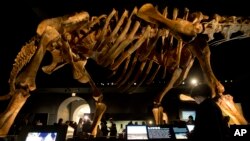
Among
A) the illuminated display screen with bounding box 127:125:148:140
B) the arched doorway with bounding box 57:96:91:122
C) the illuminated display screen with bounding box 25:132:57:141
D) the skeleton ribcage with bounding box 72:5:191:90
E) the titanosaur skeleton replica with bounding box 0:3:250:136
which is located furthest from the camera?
the arched doorway with bounding box 57:96:91:122

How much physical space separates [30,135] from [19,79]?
1.03 metres

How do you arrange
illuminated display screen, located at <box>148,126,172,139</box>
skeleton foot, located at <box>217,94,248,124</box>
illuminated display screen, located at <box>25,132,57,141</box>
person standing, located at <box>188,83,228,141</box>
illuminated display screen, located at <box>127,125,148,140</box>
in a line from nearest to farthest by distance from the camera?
person standing, located at <box>188,83,228,141</box> → illuminated display screen, located at <box>25,132,57,141</box> → illuminated display screen, located at <box>148,126,172,139</box> → illuminated display screen, located at <box>127,125,148,140</box> → skeleton foot, located at <box>217,94,248,124</box>

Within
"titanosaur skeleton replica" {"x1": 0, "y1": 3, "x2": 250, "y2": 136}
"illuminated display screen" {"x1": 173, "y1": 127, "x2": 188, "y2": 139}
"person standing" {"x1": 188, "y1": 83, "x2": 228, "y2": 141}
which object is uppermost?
"titanosaur skeleton replica" {"x1": 0, "y1": 3, "x2": 250, "y2": 136}

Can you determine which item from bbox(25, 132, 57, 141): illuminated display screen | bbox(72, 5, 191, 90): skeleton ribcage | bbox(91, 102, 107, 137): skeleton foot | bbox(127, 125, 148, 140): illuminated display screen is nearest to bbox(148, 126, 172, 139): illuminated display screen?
bbox(127, 125, 148, 140): illuminated display screen

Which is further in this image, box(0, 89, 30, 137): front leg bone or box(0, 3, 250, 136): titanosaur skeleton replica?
box(0, 3, 250, 136): titanosaur skeleton replica

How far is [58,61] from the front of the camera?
5.35 m

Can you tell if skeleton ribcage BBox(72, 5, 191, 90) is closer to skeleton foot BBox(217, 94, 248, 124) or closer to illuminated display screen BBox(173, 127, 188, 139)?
skeleton foot BBox(217, 94, 248, 124)

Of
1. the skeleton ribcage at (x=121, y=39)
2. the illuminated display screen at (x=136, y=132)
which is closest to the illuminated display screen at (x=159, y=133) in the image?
the illuminated display screen at (x=136, y=132)

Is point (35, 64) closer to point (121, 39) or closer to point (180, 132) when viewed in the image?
point (121, 39)

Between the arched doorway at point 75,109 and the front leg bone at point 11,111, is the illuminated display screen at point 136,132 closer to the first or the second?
the front leg bone at point 11,111

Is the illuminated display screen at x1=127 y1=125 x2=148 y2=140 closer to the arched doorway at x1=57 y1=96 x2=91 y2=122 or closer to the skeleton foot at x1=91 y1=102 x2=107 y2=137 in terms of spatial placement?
the skeleton foot at x1=91 y1=102 x2=107 y2=137

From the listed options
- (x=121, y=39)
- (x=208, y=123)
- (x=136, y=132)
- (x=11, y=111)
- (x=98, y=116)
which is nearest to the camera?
(x=208, y=123)

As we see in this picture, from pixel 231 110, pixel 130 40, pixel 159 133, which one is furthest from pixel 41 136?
pixel 231 110

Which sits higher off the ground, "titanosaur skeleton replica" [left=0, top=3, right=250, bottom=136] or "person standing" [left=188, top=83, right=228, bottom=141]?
"titanosaur skeleton replica" [left=0, top=3, right=250, bottom=136]
